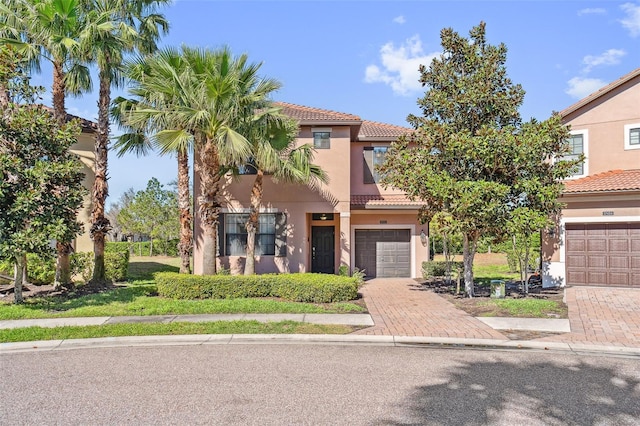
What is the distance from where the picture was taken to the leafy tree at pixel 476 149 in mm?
11609

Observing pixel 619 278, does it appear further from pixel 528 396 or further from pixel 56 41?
pixel 56 41

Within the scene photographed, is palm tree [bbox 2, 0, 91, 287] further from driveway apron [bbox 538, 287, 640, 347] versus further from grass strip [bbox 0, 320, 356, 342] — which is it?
driveway apron [bbox 538, 287, 640, 347]

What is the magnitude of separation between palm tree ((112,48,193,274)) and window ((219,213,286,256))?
1.64 m

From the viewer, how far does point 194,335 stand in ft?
28.0

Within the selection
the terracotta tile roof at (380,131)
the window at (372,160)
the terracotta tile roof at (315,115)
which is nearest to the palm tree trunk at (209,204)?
the terracotta tile roof at (315,115)

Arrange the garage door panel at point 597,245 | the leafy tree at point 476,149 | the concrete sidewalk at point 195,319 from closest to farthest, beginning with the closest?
the concrete sidewalk at point 195,319 → the leafy tree at point 476,149 → the garage door panel at point 597,245

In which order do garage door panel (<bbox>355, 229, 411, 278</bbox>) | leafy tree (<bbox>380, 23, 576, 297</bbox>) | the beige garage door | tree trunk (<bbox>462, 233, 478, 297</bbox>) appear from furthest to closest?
garage door panel (<bbox>355, 229, 411, 278</bbox>) → the beige garage door → tree trunk (<bbox>462, 233, 478, 297</bbox>) → leafy tree (<bbox>380, 23, 576, 297</bbox>)

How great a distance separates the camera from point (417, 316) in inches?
412

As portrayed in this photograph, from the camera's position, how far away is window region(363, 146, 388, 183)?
60.8 ft

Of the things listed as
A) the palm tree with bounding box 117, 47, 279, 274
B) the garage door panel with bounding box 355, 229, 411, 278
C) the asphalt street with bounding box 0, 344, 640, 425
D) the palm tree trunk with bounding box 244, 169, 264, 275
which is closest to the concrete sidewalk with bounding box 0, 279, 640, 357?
the asphalt street with bounding box 0, 344, 640, 425

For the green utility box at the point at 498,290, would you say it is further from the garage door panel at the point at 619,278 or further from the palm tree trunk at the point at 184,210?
the palm tree trunk at the point at 184,210

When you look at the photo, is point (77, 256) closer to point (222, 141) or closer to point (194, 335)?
point (222, 141)

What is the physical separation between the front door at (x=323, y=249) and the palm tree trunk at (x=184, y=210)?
5330mm

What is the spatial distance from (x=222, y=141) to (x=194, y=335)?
18.8 feet
